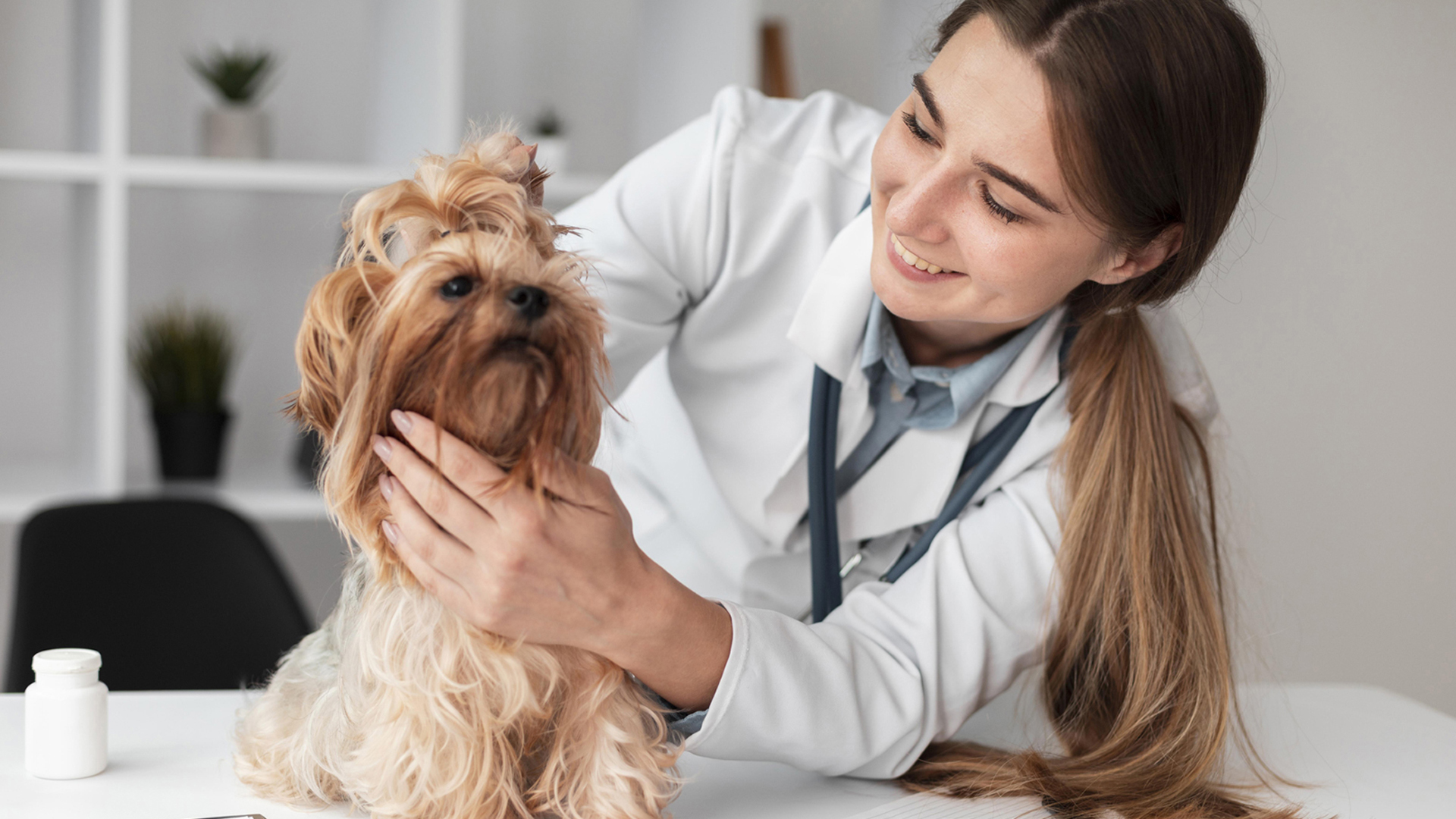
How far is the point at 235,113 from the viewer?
7.85ft

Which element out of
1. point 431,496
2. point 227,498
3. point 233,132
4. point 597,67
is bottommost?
point 227,498

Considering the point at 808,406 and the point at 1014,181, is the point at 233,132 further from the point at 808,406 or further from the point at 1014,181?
the point at 1014,181

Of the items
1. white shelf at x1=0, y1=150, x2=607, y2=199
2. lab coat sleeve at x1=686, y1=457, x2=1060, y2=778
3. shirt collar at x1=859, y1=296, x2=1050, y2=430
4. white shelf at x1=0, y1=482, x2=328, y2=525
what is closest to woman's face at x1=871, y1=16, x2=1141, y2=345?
shirt collar at x1=859, y1=296, x2=1050, y2=430

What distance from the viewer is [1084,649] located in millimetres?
1238

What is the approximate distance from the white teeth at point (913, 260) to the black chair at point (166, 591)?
42.9 inches

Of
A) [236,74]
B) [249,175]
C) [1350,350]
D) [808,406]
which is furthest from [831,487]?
[1350,350]

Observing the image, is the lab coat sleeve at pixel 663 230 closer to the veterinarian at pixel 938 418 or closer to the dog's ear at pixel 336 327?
the veterinarian at pixel 938 418

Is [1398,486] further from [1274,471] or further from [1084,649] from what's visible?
[1084,649]

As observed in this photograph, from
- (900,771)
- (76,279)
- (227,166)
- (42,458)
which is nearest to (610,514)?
(900,771)

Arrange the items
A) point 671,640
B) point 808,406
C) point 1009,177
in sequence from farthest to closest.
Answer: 1. point 808,406
2. point 1009,177
3. point 671,640

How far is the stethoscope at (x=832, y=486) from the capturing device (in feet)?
4.19

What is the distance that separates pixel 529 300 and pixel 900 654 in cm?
56

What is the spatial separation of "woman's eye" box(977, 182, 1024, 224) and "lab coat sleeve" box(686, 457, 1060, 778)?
11.6 inches

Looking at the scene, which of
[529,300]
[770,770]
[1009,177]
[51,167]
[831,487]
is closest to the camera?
[529,300]
